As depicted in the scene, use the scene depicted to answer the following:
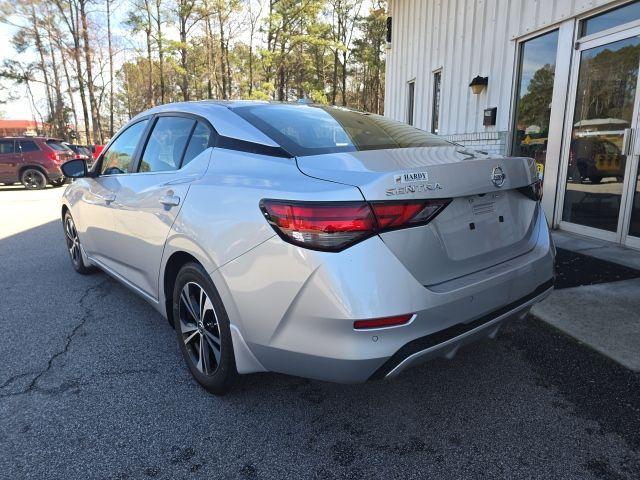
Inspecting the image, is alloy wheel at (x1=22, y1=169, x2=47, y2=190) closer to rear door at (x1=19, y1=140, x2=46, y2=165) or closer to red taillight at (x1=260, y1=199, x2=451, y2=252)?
rear door at (x1=19, y1=140, x2=46, y2=165)

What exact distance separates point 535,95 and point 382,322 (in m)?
5.98

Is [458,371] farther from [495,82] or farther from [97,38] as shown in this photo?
[97,38]

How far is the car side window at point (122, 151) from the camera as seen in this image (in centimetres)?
334

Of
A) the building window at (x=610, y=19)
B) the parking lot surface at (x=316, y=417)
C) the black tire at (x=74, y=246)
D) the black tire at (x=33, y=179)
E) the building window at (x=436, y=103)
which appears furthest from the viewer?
the black tire at (x=33, y=179)

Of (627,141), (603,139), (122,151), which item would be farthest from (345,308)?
(603,139)

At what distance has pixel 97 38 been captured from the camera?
→ 33375 mm

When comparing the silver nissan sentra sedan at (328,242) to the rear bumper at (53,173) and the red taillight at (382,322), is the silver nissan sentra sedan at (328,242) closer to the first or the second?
the red taillight at (382,322)

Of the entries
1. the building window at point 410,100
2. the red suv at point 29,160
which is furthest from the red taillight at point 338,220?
the red suv at point 29,160

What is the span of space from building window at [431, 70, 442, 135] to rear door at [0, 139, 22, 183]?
1327 cm

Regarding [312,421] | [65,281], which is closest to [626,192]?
[312,421]

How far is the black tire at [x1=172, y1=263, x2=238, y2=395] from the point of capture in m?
2.19

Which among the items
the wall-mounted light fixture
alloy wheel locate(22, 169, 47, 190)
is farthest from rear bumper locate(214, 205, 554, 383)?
alloy wheel locate(22, 169, 47, 190)

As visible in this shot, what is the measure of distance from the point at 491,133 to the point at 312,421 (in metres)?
6.38

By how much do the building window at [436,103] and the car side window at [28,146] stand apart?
12.8m
